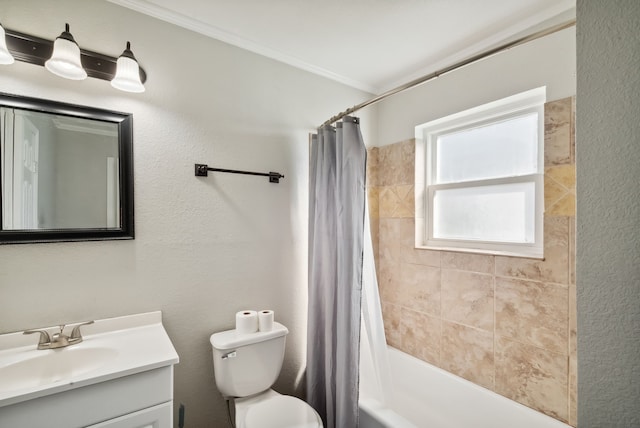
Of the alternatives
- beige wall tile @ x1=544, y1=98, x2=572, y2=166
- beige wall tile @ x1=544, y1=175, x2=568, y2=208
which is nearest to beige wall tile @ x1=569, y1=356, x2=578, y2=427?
beige wall tile @ x1=544, y1=175, x2=568, y2=208

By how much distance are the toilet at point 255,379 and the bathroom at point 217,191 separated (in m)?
0.20

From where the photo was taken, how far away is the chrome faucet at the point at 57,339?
50.3 inches

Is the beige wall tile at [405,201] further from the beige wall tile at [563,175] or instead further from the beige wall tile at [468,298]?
the beige wall tile at [563,175]

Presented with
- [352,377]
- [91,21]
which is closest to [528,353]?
[352,377]

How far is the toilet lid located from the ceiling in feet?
6.88

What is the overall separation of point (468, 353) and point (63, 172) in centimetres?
243

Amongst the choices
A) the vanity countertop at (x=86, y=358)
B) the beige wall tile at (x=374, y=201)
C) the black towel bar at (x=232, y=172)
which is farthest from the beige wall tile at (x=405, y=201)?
the vanity countertop at (x=86, y=358)

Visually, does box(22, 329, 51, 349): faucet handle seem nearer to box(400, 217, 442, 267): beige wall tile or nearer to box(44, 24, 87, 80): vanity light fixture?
box(44, 24, 87, 80): vanity light fixture

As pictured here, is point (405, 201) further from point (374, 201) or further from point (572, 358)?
point (572, 358)

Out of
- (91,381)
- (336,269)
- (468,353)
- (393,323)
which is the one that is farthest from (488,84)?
(91,381)

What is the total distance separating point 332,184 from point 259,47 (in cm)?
99

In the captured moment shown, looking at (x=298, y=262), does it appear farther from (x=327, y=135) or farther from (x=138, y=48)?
(x=138, y=48)

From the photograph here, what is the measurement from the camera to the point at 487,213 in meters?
2.01

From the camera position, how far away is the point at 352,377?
165 cm
